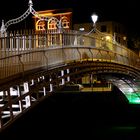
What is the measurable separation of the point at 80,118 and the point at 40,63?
72.1 ft

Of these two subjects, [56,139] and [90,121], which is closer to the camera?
[56,139]

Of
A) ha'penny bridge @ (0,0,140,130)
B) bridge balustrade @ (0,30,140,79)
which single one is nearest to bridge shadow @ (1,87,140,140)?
ha'penny bridge @ (0,0,140,130)

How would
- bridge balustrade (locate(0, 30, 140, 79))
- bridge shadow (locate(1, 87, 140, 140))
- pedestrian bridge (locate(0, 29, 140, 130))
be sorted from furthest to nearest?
1. bridge shadow (locate(1, 87, 140, 140))
2. bridge balustrade (locate(0, 30, 140, 79))
3. pedestrian bridge (locate(0, 29, 140, 130))

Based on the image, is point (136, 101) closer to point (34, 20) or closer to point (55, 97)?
point (55, 97)

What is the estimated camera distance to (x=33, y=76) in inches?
562

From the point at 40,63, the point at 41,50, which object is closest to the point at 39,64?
the point at 40,63

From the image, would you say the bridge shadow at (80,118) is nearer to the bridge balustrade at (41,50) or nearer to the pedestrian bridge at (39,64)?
the pedestrian bridge at (39,64)

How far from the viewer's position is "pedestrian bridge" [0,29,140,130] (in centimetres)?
1330

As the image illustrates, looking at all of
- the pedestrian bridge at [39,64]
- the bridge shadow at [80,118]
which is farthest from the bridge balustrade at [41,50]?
the bridge shadow at [80,118]

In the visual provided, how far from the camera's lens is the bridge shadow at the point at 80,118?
30484 millimetres

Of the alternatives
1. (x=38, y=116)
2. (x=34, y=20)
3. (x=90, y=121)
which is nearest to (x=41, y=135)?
(x=38, y=116)

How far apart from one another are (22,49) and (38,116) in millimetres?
19106

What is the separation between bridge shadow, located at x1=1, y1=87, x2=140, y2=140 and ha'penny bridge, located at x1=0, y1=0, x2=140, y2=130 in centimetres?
614

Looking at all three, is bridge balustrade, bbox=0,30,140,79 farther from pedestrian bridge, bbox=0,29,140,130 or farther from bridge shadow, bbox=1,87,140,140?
bridge shadow, bbox=1,87,140,140
